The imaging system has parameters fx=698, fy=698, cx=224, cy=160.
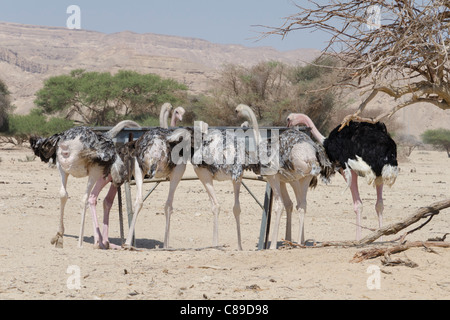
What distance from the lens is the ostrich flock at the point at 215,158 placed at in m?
8.29

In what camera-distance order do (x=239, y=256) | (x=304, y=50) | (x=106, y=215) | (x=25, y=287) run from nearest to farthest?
(x=25, y=287)
(x=239, y=256)
(x=106, y=215)
(x=304, y=50)

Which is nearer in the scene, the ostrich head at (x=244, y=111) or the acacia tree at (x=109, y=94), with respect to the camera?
the ostrich head at (x=244, y=111)

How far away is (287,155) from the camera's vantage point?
27.6 feet

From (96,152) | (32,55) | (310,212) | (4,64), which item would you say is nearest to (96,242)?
(96,152)

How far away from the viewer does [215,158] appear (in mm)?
8289

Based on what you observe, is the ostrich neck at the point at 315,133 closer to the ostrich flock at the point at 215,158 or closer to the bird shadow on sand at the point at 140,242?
the ostrich flock at the point at 215,158

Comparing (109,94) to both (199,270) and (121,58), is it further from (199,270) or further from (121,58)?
(121,58)

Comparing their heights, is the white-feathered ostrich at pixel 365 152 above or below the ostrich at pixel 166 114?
below

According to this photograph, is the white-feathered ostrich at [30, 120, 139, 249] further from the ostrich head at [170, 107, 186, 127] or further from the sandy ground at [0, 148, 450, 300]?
the ostrich head at [170, 107, 186, 127]

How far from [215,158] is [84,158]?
62.8 inches

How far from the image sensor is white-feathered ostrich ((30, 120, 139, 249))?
332 inches

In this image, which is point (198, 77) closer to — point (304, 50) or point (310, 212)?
point (310, 212)

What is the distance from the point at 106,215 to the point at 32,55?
13125 centimetres

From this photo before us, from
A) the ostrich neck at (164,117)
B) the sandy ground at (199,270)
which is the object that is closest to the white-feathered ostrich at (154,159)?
the sandy ground at (199,270)
